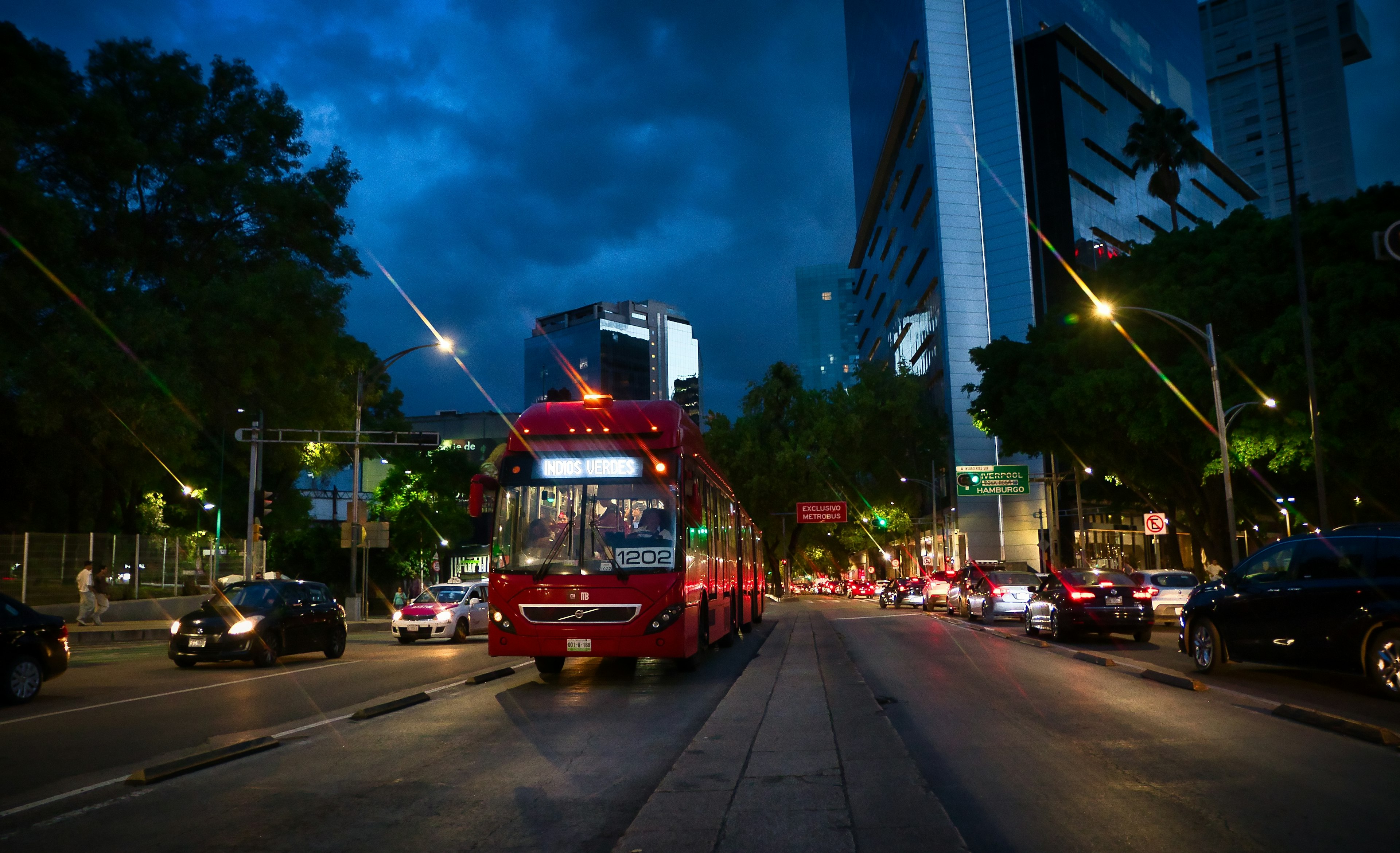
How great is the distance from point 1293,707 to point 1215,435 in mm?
23153

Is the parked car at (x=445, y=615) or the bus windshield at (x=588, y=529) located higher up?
the bus windshield at (x=588, y=529)

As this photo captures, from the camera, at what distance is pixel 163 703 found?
12.4 meters

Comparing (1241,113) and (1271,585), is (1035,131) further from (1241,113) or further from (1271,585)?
(1241,113)

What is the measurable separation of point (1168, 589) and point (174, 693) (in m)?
23.8

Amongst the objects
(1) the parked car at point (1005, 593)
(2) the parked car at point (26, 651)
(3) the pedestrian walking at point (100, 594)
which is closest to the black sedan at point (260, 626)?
(2) the parked car at point (26, 651)

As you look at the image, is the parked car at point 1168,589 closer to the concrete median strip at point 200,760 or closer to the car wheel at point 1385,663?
the car wheel at point 1385,663

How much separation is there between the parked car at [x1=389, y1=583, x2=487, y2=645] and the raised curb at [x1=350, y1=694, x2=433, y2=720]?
13.5 metres

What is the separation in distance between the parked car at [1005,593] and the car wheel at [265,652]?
2017 centimetres

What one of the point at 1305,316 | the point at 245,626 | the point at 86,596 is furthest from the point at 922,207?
the point at 245,626

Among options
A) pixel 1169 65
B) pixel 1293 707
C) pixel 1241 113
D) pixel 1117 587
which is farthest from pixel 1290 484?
pixel 1241 113

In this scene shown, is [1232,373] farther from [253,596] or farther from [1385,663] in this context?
[253,596]

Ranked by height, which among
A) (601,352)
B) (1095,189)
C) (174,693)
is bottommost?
(174,693)

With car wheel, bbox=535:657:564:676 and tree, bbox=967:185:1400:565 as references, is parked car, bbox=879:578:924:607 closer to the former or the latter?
tree, bbox=967:185:1400:565

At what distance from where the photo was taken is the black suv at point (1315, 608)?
10523 millimetres
